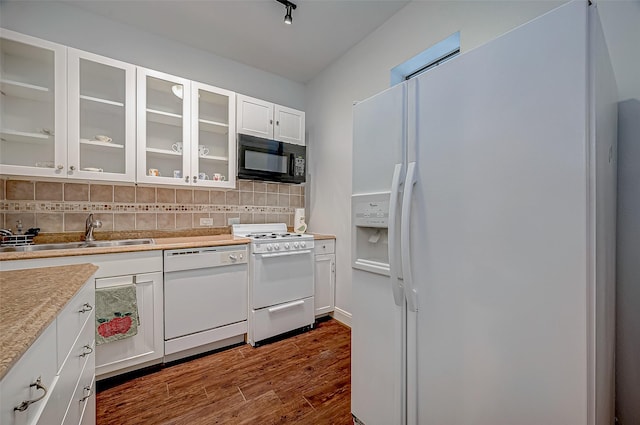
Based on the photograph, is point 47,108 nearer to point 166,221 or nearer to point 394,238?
point 166,221

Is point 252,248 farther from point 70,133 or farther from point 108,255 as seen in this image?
point 70,133

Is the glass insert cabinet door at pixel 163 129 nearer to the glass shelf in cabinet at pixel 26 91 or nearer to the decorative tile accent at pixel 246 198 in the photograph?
the glass shelf in cabinet at pixel 26 91

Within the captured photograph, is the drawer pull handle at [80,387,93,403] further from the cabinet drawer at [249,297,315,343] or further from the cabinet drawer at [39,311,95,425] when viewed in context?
the cabinet drawer at [249,297,315,343]

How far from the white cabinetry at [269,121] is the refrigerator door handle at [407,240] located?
203 centimetres

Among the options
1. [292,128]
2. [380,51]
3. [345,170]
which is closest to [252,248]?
[345,170]

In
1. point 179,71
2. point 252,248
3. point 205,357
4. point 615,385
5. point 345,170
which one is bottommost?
point 205,357

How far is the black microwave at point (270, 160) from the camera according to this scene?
259 cm

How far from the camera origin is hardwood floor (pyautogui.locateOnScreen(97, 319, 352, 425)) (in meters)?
1.48

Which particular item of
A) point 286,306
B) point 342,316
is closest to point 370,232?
point 286,306

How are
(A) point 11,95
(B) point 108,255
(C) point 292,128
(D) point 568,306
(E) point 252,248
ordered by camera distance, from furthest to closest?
(C) point 292,128 → (E) point 252,248 → (A) point 11,95 → (B) point 108,255 → (D) point 568,306

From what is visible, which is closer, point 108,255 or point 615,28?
point 615,28

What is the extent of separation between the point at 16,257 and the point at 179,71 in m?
2.04

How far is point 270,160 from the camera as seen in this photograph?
2768mm

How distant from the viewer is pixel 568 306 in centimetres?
74
